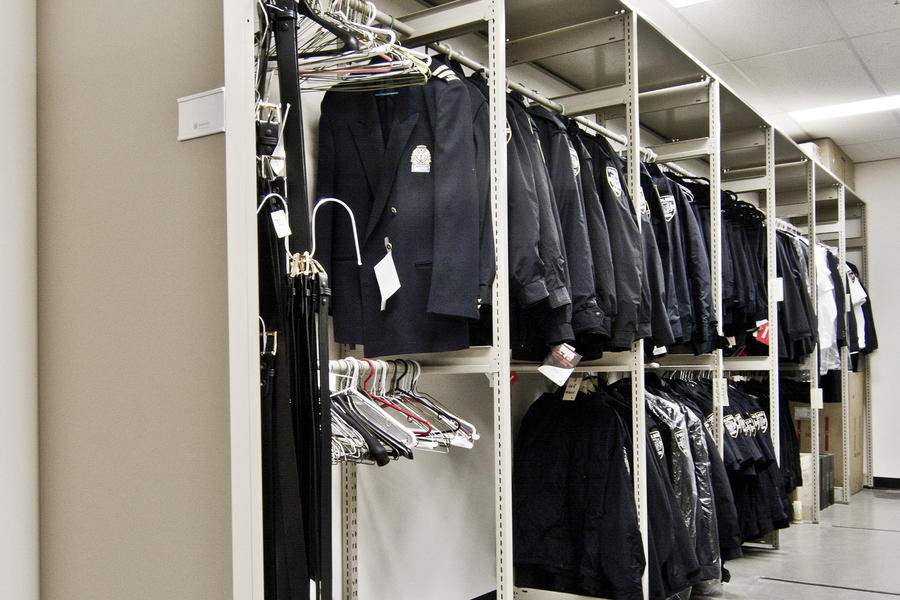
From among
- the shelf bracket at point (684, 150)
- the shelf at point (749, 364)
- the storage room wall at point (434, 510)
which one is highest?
the shelf bracket at point (684, 150)

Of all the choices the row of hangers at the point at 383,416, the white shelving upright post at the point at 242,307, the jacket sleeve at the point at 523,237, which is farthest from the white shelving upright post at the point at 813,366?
the white shelving upright post at the point at 242,307

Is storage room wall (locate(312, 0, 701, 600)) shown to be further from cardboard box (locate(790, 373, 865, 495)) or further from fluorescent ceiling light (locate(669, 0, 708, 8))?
cardboard box (locate(790, 373, 865, 495))

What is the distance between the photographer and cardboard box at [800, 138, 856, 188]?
7.05 meters

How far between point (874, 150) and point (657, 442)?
18.0ft

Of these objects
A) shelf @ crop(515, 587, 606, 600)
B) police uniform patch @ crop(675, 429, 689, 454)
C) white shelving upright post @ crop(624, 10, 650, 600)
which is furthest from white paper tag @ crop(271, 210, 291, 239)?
police uniform patch @ crop(675, 429, 689, 454)

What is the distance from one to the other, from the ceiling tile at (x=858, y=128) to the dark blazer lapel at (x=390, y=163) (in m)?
5.42

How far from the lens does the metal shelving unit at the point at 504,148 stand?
1179mm

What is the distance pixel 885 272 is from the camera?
24.9 ft

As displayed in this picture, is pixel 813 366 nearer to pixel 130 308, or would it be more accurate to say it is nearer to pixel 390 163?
pixel 390 163

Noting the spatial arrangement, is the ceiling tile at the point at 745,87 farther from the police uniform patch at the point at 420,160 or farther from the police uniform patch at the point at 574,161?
the police uniform patch at the point at 420,160

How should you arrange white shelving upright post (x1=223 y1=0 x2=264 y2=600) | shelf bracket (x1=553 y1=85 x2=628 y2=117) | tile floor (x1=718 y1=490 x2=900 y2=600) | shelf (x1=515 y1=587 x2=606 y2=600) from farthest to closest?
tile floor (x1=718 y1=490 x2=900 y2=600) < shelf bracket (x1=553 y1=85 x2=628 y2=117) < shelf (x1=515 y1=587 x2=606 y2=600) < white shelving upright post (x1=223 y1=0 x2=264 y2=600)

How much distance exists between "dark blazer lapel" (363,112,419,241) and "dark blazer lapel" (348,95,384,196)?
28 mm

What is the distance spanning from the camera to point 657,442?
335 centimetres

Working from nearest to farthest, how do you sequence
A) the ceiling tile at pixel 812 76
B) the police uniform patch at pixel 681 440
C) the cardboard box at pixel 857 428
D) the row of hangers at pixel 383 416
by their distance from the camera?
the row of hangers at pixel 383 416 < the police uniform patch at pixel 681 440 < the ceiling tile at pixel 812 76 < the cardboard box at pixel 857 428
